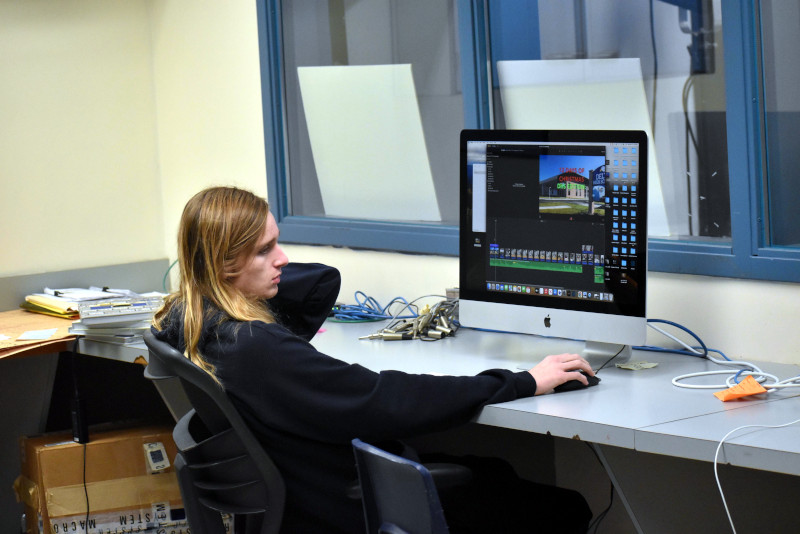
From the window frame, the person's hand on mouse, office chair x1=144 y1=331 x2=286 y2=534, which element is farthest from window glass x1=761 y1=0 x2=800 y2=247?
office chair x1=144 y1=331 x2=286 y2=534

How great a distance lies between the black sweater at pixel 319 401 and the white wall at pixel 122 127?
47.7 inches

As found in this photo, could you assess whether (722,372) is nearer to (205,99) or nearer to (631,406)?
(631,406)

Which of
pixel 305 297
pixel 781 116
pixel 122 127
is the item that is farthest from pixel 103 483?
pixel 781 116

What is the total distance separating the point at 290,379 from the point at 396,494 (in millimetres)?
338

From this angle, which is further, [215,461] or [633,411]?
[215,461]

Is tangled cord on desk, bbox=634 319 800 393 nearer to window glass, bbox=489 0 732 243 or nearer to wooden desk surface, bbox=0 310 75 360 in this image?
window glass, bbox=489 0 732 243

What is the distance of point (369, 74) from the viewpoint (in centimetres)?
318

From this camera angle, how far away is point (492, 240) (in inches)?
91.0

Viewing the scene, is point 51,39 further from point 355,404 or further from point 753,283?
point 753,283

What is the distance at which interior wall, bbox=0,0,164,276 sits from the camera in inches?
134

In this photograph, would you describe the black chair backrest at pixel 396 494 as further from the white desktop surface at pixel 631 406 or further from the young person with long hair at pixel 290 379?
the white desktop surface at pixel 631 406

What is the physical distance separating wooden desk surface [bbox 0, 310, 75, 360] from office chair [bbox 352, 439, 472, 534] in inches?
58.1

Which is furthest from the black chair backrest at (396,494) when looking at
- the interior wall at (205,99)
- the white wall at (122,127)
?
the interior wall at (205,99)

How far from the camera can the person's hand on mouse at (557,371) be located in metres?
1.95
